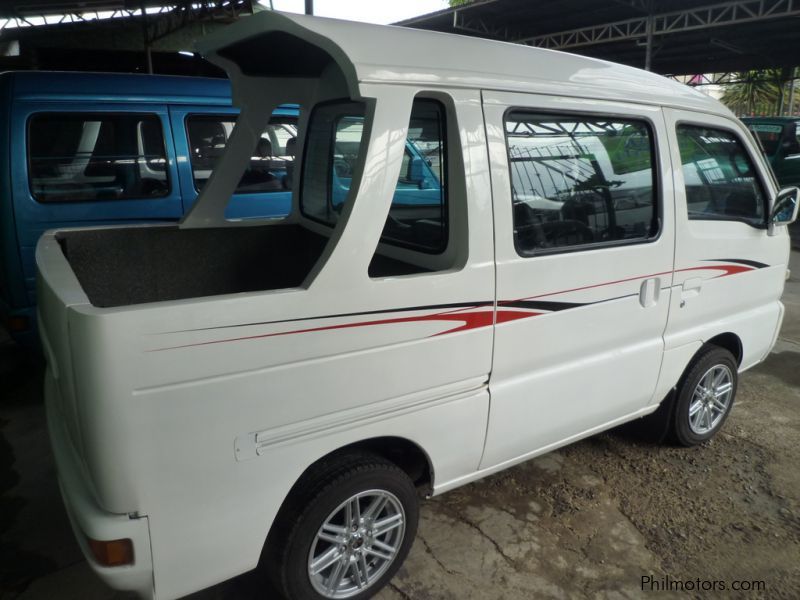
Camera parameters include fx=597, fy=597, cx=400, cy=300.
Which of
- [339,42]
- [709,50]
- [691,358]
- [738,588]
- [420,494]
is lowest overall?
[738,588]

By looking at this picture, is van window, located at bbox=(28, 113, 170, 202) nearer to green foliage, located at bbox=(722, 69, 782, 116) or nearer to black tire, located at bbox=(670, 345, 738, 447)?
black tire, located at bbox=(670, 345, 738, 447)

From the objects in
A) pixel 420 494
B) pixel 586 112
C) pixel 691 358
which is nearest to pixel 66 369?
pixel 420 494

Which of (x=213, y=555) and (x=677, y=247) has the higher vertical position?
(x=677, y=247)

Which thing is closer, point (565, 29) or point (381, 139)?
point (381, 139)

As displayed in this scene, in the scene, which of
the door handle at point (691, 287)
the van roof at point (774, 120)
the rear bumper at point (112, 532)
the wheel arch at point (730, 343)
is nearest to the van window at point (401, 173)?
the rear bumper at point (112, 532)

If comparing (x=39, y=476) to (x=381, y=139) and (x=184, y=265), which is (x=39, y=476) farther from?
(x=381, y=139)

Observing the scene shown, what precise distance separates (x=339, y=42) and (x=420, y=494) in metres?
1.75

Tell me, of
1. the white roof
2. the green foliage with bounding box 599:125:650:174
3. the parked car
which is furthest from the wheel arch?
the parked car

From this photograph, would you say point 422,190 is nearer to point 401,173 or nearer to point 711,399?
point 401,173

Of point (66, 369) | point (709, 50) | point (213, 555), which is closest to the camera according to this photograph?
point (66, 369)

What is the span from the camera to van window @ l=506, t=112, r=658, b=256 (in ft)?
7.93

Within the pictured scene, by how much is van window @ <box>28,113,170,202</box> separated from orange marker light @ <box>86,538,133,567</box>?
11.2 ft

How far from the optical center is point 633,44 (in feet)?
56.0

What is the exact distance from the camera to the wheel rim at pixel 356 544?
221 centimetres
